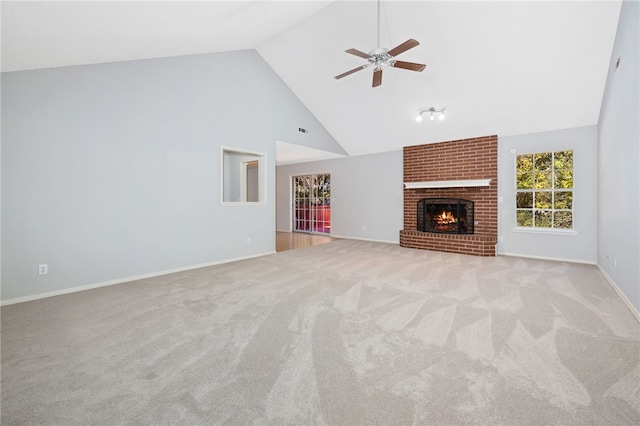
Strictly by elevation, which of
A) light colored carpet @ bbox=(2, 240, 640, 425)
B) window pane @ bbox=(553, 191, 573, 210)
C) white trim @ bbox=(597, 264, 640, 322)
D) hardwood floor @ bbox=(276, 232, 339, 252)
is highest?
window pane @ bbox=(553, 191, 573, 210)

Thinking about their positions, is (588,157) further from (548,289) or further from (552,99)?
(548,289)

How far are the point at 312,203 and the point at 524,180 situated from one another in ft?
18.3

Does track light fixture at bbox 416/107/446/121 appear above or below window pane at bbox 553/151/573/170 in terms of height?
above

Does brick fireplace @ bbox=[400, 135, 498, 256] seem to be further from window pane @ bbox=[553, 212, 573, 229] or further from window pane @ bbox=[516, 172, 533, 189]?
window pane @ bbox=[553, 212, 573, 229]

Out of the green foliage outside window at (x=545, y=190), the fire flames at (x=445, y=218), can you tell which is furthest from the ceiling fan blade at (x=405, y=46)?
the fire flames at (x=445, y=218)

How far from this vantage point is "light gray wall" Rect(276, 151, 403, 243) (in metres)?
7.29

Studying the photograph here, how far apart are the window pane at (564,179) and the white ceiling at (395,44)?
0.82m

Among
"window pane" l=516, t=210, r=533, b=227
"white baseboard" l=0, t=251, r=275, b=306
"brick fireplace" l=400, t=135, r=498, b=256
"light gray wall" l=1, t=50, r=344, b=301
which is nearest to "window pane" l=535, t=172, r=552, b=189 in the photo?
"window pane" l=516, t=210, r=533, b=227

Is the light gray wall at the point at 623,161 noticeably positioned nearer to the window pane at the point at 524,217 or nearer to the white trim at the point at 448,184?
the window pane at the point at 524,217

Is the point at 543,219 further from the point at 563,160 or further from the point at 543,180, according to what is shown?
the point at 563,160

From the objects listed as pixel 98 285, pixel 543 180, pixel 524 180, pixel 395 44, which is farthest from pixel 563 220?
pixel 98 285

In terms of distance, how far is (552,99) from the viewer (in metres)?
4.63

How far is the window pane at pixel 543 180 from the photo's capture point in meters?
5.36

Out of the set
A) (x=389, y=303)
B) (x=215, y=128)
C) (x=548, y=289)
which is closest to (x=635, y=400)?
(x=389, y=303)
